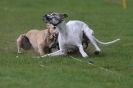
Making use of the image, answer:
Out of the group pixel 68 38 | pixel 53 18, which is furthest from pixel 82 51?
pixel 53 18

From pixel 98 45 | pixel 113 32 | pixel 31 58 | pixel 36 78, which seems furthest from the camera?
pixel 113 32

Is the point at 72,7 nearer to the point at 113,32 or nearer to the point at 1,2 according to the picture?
the point at 1,2

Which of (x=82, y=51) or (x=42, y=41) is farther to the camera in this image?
(x=42, y=41)

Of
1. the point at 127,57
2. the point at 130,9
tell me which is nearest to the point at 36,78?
the point at 127,57

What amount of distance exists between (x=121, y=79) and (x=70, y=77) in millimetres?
887

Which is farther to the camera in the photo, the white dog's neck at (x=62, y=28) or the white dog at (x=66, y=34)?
the white dog's neck at (x=62, y=28)

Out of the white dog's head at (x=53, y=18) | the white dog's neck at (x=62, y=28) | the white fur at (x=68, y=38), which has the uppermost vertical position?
the white dog's head at (x=53, y=18)

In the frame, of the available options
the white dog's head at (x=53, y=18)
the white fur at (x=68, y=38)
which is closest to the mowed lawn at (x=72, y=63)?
the white fur at (x=68, y=38)

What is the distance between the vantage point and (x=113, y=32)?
18.1m

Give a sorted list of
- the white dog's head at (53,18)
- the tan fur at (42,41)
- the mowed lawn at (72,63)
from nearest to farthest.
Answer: the mowed lawn at (72,63)
the white dog's head at (53,18)
the tan fur at (42,41)

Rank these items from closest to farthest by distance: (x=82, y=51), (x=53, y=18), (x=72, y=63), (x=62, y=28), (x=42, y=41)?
(x=72, y=63), (x=53, y=18), (x=62, y=28), (x=82, y=51), (x=42, y=41)

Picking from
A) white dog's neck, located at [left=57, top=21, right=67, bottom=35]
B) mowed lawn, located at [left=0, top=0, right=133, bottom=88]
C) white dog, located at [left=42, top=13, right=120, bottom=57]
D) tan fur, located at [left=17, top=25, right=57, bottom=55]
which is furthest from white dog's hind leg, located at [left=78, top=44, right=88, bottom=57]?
tan fur, located at [left=17, top=25, right=57, bottom=55]

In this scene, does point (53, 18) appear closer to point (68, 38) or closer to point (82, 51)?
point (68, 38)

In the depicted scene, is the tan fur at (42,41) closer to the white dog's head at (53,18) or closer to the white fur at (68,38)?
the white fur at (68,38)
